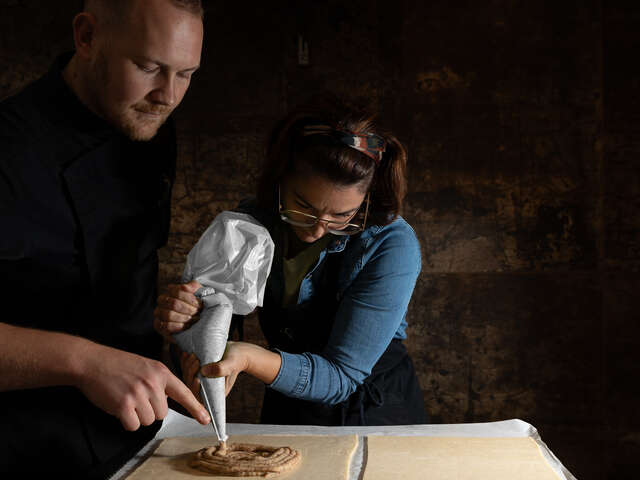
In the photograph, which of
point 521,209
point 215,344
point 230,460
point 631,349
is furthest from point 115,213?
point 631,349

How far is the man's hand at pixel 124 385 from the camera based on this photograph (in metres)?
1.13

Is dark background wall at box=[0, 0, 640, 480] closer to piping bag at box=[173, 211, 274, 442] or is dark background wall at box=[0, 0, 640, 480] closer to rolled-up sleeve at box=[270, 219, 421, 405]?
rolled-up sleeve at box=[270, 219, 421, 405]

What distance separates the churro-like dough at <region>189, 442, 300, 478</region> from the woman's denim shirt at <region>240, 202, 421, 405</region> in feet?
0.64

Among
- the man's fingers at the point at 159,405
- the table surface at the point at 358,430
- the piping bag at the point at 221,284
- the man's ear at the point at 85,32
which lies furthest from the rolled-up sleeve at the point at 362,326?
the man's ear at the point at 85,32

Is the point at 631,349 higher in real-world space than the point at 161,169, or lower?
lower

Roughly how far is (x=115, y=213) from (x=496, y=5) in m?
2.30

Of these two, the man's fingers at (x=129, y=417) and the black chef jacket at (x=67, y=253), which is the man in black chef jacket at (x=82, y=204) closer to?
the black chef jacket at (x=67, y=253)

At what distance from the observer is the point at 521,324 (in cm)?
305

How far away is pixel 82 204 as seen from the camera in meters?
1.57

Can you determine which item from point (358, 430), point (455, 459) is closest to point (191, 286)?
point (358, 430)

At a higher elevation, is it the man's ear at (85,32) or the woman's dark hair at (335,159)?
the man's ear at (85,32)

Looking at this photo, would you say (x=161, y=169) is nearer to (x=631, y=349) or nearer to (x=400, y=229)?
(x=400, y=229)

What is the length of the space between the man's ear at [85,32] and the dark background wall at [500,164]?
5.20 feet

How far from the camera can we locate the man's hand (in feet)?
3.71
